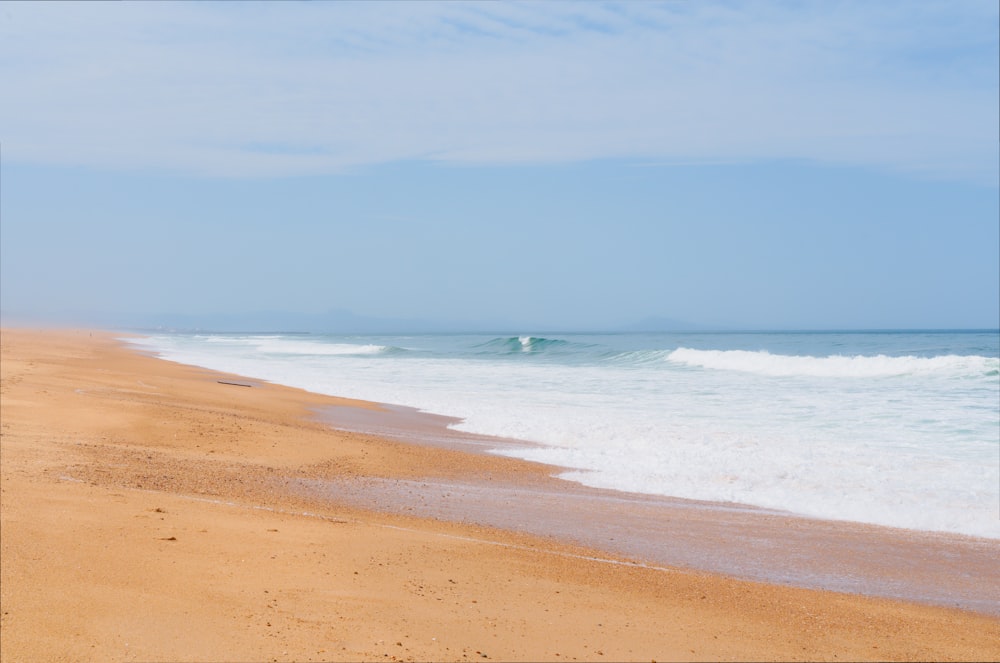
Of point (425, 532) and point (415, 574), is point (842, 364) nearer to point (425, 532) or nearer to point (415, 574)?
point (425, 532)

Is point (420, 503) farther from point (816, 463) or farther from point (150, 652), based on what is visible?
point (816, 463)

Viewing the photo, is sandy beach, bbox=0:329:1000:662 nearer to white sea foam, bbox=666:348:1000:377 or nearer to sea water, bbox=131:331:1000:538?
sea water, bbox=131:331:1000:538

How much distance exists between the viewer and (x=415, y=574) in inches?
247

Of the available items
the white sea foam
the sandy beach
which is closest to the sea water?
the white sea foam

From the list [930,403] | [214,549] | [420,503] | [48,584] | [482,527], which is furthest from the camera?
[930,403]

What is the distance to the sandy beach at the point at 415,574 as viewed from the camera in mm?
5160

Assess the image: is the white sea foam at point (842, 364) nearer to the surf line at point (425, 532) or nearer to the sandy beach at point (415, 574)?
the sandy beach at point (415, 574)

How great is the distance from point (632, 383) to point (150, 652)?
2289cm

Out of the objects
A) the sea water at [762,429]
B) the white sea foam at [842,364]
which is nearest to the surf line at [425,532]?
the sea water at [762,429]

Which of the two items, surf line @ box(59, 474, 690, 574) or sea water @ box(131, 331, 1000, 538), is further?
sea water @ box(131, 331, 1000, 538)

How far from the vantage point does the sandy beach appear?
5.16m

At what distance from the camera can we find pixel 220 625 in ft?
17.0

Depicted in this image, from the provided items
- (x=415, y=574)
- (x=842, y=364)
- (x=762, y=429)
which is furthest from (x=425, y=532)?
(x=842, y=364)

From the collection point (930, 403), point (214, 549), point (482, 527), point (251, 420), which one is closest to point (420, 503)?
point (482, 527)
